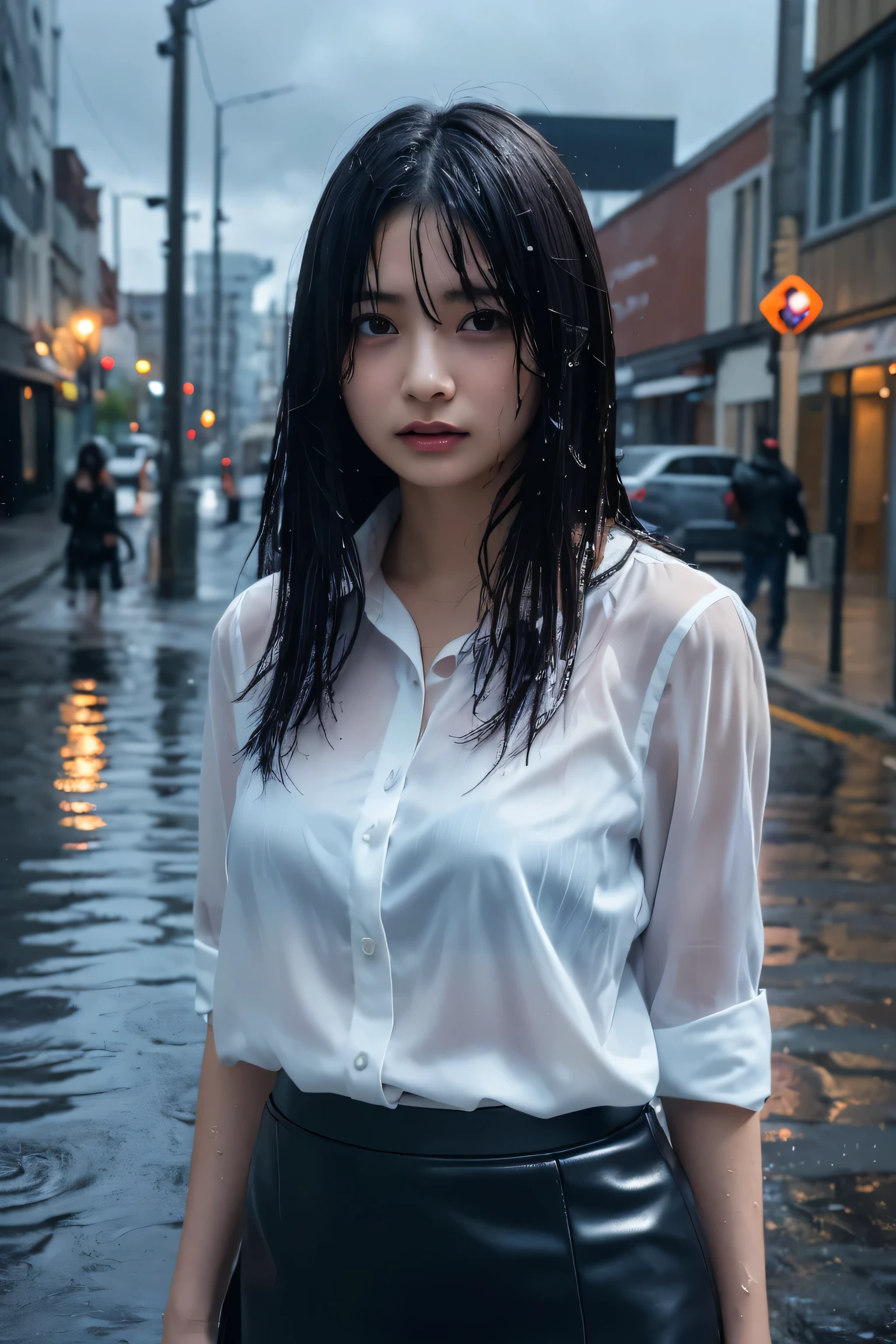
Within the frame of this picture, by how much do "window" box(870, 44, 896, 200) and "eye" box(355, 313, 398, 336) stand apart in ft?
57.0

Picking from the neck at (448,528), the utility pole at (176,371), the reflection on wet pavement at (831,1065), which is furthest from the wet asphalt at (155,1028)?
the utility pole at (176,371)

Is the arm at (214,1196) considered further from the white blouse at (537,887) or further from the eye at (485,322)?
the eye at (485,322)

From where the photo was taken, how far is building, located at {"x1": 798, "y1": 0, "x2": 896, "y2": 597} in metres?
17.1

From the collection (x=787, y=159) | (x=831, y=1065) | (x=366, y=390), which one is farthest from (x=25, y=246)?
(x=366, y=390)

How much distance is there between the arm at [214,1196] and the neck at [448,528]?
479mm

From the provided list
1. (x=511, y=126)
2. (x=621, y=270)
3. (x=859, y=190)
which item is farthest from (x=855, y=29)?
(x=511, y=126)

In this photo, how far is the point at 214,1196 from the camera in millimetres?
1524

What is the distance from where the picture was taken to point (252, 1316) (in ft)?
4.62

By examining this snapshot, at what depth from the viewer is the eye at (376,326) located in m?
1.40

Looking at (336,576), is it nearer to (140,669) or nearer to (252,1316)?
(252,1316)

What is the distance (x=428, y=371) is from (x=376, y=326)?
8cm

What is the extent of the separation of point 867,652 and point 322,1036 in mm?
11263

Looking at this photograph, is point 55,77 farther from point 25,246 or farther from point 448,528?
point 448,528

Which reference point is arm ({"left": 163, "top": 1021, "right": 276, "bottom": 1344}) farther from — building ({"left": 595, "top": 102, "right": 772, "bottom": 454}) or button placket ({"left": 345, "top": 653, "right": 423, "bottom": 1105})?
building ({"left": 595, "top": 102, "right": 772, "bottom": 454})
